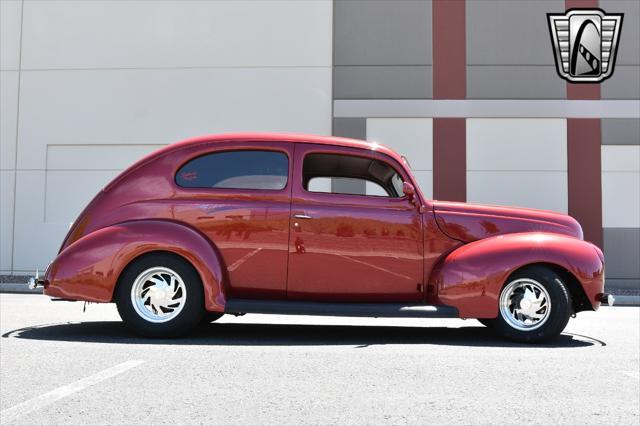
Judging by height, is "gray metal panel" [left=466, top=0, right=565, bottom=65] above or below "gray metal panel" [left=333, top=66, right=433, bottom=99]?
above

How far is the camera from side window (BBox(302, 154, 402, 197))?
6.19 m

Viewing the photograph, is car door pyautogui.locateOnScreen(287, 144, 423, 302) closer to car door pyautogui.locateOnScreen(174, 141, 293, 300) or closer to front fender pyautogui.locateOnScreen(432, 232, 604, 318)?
car door pyautogui.locateOnScreen(174, 141, 293, 300)

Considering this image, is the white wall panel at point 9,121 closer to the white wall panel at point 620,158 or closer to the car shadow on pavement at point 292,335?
the car shadow on pavement at point 292,335

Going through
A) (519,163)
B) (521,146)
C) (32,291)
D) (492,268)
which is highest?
(521,146)

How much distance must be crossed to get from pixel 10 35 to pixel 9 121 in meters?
2.30

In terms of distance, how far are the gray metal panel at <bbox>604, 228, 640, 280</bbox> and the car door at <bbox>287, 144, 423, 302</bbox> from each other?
11.5 metres

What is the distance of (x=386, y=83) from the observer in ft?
53.4

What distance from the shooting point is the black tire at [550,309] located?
575 cm

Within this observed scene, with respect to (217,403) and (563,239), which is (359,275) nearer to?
(563,239)

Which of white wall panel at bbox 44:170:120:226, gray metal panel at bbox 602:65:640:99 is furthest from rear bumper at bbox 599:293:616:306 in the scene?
white wall panel at bbox 44:170:120:226

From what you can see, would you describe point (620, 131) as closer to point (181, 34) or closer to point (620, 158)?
point (620, 158)

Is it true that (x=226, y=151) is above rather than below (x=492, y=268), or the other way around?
above

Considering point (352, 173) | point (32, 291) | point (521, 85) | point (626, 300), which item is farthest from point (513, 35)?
point (32, 291)

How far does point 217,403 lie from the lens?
3.64 m
